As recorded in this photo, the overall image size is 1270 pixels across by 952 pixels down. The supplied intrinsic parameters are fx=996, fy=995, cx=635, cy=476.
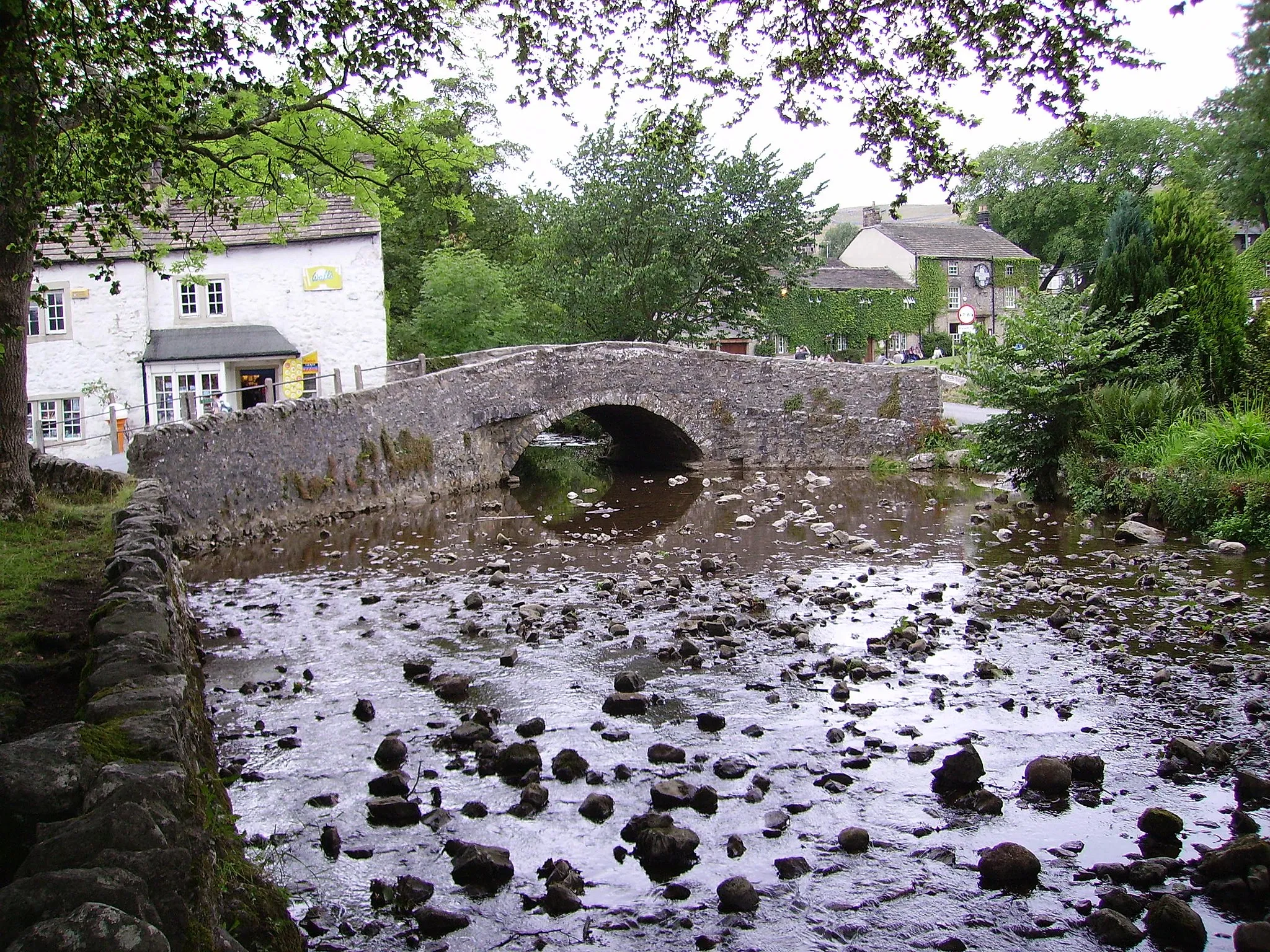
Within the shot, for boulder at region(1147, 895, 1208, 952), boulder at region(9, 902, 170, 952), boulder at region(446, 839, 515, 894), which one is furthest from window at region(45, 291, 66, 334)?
boulder at region(1147, 895, 1208, 952)

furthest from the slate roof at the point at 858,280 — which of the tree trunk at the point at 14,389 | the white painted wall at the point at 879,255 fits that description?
the tree trunk at the point at 14,389

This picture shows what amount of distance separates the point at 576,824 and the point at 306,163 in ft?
29.8

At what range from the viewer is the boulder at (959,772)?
190 inches

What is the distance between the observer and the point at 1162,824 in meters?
4.23

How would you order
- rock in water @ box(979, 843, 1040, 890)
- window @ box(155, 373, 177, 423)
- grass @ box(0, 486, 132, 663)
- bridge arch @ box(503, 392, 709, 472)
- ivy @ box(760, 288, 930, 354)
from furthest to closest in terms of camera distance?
ivy @ box(760, 288, 930, 354) < window @ box(155, 373, 177, 423) < bridge arch @ box(503, 392, 709, 472) < grass @ box(0, 486, 132, 663) < rock in water @ box(979, 843, 1040, 890)

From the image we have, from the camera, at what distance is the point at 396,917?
3.78 metres

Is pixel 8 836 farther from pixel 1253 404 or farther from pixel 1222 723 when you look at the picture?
pixel 1253 404

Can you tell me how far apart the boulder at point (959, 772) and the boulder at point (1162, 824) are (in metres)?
0.79

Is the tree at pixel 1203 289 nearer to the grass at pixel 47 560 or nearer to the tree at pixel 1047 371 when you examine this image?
the tree at pixel 1047 371

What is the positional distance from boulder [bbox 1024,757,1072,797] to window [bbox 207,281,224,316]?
78.6ft

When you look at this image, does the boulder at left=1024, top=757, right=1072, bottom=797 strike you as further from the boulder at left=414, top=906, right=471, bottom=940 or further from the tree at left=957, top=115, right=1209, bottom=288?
the tree at left=957, top=115, right=1209, bottom=288

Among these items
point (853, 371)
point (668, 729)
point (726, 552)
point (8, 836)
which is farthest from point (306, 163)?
point (853, 371)

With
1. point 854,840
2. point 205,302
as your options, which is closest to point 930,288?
point 205,302

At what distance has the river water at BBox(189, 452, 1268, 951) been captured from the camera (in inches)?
152
